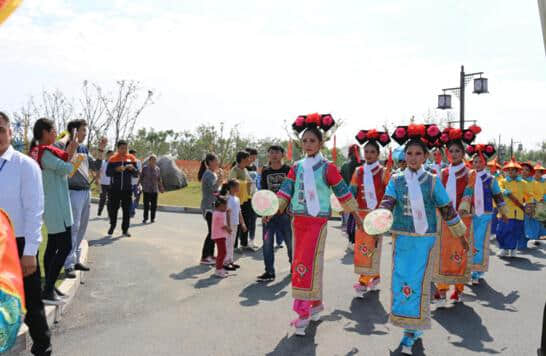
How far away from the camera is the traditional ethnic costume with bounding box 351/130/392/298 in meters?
6.58

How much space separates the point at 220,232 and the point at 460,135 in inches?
144

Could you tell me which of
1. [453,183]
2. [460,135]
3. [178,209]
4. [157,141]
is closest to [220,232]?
[453,183]

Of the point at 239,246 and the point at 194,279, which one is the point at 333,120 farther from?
the point at 239,246

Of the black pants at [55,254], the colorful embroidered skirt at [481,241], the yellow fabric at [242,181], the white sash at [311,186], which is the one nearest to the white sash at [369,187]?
the colorful embroidered skirt at [481,241]

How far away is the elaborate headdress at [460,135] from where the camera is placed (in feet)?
20.3

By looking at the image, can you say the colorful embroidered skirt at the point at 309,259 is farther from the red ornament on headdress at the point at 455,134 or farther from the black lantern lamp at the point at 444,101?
the black lantern lamp at the point at 444,101

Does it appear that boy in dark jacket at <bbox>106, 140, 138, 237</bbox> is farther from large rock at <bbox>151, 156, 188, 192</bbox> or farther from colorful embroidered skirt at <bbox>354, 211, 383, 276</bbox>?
large rock at <bbox>151, 156, 188, 192</bbox>

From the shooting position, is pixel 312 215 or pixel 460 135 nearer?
pixel 312 215

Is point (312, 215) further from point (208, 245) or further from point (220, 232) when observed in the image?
point (208, 245)

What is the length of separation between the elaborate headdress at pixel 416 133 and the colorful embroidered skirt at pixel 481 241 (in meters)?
2.90

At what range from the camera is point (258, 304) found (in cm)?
606

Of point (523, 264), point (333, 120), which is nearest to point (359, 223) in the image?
point (333, 120)

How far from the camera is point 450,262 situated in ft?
21.0

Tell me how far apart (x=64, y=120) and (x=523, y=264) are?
79.4 feet
